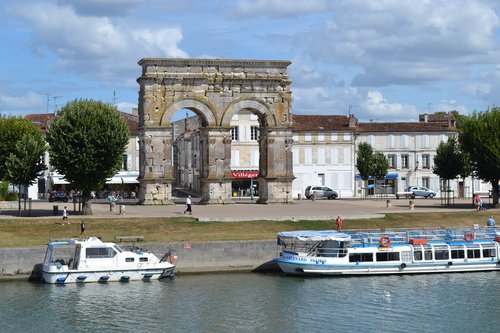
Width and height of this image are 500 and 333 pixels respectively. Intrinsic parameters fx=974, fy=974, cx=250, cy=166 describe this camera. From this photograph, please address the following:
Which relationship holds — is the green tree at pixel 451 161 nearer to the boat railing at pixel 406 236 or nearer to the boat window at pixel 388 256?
the boat railing at pixel 406 236

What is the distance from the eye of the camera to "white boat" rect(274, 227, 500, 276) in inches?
2013

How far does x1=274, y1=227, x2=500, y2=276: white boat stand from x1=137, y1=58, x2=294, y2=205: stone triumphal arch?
880 inches

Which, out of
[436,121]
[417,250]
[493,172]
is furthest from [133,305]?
[436,121]

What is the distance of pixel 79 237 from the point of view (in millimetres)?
55156

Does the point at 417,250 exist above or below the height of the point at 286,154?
below

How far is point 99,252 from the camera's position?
49.0 metres

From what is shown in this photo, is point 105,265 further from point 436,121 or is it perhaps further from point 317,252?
point 436,121

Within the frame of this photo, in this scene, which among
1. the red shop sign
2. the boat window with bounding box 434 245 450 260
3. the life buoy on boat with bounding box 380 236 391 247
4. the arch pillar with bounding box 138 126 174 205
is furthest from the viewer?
the red shop sign

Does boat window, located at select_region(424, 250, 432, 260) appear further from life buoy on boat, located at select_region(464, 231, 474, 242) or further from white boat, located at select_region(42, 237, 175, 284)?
white boat, located at select_region(42, 237, 175, 284)

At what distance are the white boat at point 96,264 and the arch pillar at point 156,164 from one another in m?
23.5

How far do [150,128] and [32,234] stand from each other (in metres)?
19.0

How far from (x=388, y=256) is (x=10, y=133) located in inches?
1439

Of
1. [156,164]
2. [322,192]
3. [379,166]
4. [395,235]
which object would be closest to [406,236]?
[395,235]

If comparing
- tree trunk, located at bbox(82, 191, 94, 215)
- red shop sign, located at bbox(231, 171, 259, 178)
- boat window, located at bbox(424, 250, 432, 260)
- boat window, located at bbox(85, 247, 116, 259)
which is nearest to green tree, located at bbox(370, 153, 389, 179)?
red shop sign, located at bbox(231, 171, 259, 178)
